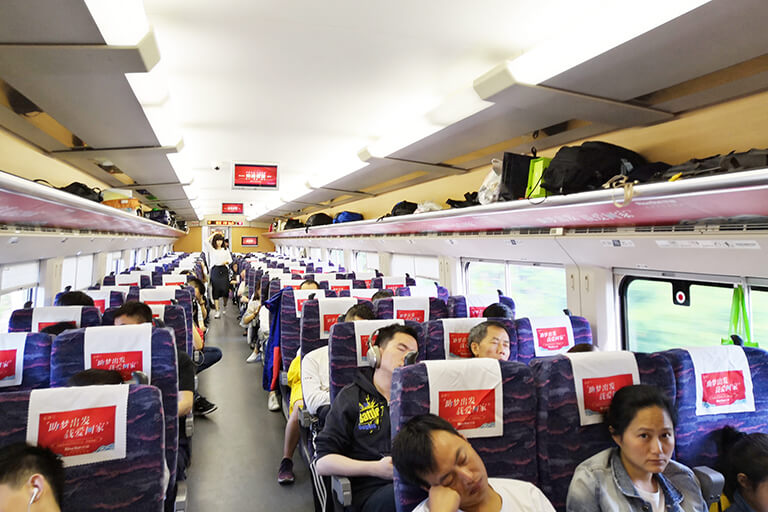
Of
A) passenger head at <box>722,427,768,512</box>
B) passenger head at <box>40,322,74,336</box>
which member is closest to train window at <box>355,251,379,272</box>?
passenger head at <box>40,322,74,336</box>

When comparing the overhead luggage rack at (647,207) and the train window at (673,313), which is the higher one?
the overhead luggage rack at (647,207)

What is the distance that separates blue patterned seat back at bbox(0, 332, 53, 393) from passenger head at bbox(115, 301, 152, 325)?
41.4 inches

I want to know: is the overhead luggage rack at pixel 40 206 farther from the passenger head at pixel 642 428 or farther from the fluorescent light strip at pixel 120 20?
the passenger head at pixel 642 428

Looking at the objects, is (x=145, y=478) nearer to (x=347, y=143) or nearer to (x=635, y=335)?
(x=635, y=335)

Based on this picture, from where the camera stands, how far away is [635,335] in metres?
4.62

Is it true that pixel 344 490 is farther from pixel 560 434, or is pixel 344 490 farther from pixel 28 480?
pixel 28 480

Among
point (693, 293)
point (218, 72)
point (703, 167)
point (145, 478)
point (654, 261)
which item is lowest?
point (145, 478)

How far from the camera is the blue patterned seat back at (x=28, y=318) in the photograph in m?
4.16

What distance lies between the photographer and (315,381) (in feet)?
12.2

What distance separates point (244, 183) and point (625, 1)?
21.7 ft

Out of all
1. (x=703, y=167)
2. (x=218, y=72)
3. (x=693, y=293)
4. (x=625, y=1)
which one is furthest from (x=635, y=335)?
(x=218, y=72)

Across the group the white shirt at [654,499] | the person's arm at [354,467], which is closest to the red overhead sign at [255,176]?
the person's arm at [354,467]

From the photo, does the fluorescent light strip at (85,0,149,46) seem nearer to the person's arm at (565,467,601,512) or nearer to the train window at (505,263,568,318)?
the person's arm at (565,467,601,512)

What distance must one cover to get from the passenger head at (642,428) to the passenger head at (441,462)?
70 cm
